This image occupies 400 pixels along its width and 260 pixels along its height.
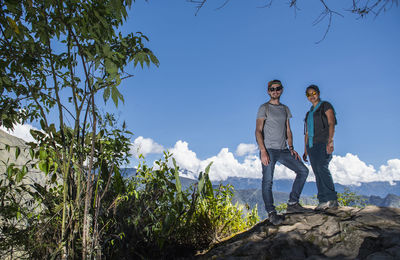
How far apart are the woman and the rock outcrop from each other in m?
0.34

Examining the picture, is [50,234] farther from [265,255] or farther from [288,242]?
[288,242]

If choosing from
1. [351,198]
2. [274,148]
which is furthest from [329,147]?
[351,198]

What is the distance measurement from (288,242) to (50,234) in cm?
317

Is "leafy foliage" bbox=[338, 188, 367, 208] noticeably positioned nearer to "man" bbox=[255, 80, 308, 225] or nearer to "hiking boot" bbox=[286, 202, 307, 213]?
"hiking boot" bbox=[286, 202, 307, 213]

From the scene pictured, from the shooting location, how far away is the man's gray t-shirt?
15.3 ft

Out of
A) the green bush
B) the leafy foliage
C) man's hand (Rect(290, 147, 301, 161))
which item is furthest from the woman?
the leafy foliage

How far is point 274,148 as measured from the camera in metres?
4.64

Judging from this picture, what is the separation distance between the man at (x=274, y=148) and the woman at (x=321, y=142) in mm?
292

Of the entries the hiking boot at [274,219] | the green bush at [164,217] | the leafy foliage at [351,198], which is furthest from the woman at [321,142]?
the leafy foliage at [351,198]

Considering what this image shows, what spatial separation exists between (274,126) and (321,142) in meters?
0.89

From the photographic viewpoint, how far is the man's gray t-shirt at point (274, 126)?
4.65 meters

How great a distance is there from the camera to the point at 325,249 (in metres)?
3.73

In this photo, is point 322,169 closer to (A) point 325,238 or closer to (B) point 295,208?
(B) point 295,208

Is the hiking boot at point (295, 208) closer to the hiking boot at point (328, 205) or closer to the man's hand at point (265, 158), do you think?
the hiking boot at point (328, 205)
